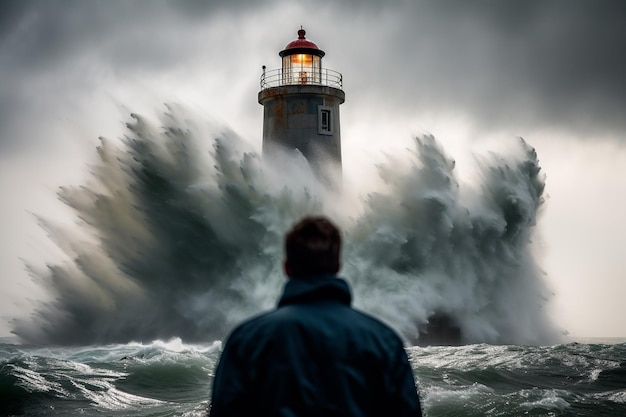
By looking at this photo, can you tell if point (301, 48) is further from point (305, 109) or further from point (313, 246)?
point (313, 246)

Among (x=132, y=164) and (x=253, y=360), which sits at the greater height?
(x=132, y=164)

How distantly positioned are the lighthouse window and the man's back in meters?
22.2

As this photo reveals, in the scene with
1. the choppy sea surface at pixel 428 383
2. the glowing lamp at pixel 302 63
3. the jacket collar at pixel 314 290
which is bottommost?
the choppy sea surface at pixel 428 383

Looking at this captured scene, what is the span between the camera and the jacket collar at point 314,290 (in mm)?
2406

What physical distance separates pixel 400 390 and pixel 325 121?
22357mm

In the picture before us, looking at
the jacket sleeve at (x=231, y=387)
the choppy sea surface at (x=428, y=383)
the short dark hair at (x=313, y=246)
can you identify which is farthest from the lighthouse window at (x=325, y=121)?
the jacket sleeve at (x=231, y=387)

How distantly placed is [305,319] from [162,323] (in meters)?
23.1

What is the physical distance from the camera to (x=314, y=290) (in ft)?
7.89

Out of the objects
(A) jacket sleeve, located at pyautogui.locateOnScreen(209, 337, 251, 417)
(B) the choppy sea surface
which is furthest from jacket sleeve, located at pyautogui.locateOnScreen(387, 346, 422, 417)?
(B) the choppy sea surface

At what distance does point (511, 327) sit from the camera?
28328 mm

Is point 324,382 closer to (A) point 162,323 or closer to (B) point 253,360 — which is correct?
(B) point 253,360

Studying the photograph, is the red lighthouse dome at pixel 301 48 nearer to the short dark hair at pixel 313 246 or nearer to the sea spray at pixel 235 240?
the sea spray at pixel 235 240

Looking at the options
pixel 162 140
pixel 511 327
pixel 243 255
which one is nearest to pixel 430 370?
pixel 243 255

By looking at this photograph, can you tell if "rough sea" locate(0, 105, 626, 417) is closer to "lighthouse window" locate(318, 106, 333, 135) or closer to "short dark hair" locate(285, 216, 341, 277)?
"lighthouse window" locate(318, 106, 333, 135)
